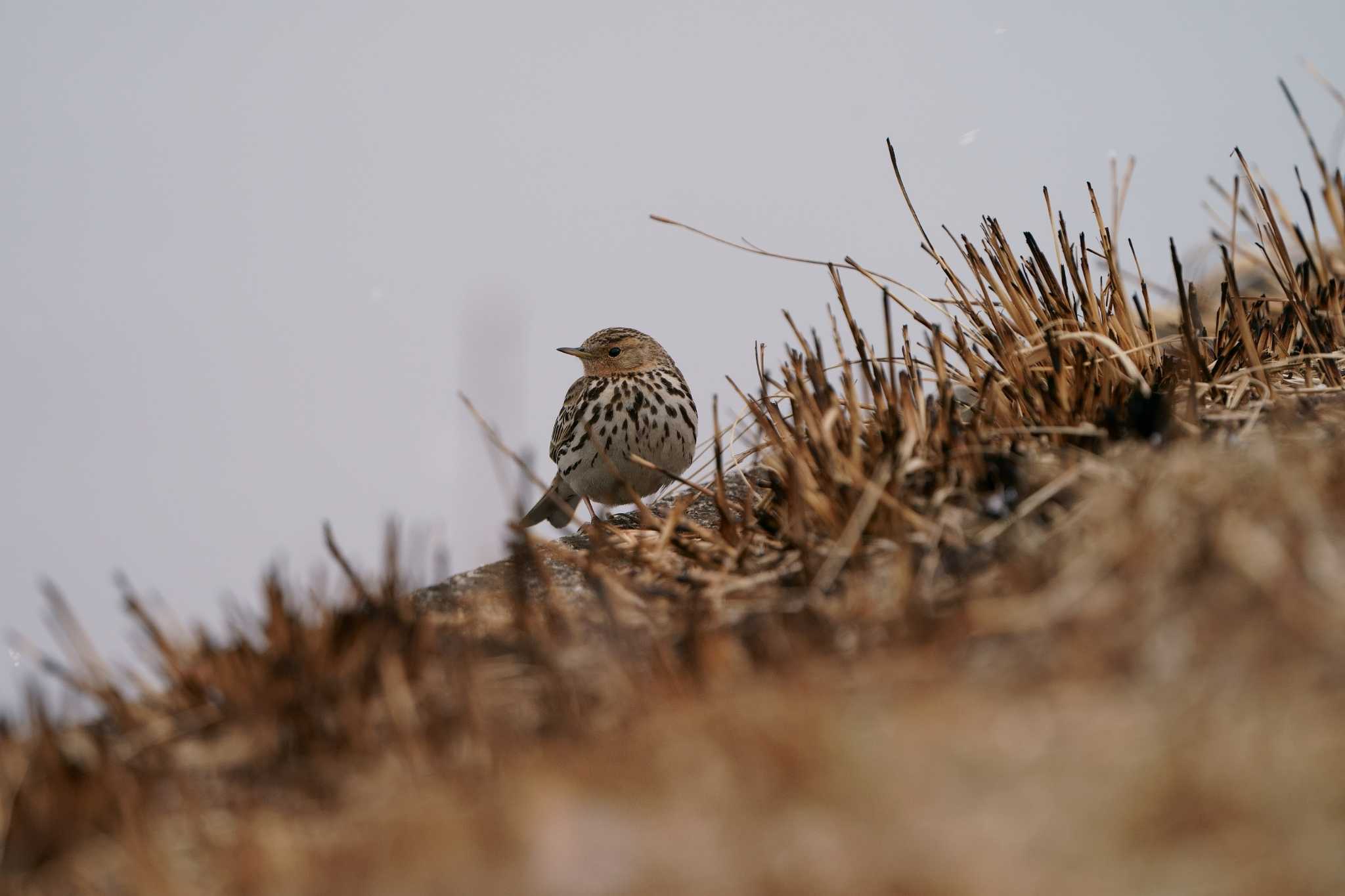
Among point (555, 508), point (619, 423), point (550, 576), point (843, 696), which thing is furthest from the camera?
point (555, 508)

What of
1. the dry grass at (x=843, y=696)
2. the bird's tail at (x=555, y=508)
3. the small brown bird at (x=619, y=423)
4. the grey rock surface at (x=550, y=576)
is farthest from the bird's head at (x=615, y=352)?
the dry grass at (x=843, y=696)

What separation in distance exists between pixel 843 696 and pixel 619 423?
4.40m

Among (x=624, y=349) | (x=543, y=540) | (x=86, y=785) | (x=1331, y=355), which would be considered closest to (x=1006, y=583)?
(x=543, y=540)

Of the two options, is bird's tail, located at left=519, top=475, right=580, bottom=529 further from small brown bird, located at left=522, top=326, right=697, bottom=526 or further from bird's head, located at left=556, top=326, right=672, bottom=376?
bird's head, located at left=556, top=326, right=672, bottom=376

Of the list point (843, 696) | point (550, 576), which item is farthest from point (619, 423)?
point (843, 696)

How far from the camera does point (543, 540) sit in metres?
3.66

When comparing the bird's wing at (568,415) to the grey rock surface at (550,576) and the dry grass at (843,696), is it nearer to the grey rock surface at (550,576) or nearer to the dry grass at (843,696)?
the grey rock surface at (550,576)

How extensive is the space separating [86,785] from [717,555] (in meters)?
1.81

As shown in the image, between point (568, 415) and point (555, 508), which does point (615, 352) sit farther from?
point (555, 508)

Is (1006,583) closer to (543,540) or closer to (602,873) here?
(602,873)

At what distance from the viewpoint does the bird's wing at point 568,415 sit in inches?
268

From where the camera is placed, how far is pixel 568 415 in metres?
7.05

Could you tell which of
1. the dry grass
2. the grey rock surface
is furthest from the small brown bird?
the dry grass

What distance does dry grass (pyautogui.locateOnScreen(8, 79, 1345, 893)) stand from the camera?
66.9 inches
